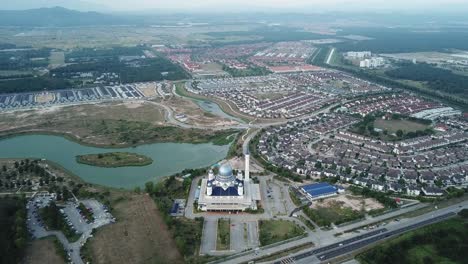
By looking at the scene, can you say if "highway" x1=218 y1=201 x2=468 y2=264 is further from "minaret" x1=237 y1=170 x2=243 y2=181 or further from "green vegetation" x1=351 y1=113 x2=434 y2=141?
"green vegetation" x1=351 y1=113 x2=434 y2=141

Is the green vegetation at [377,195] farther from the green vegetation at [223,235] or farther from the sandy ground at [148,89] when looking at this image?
the sandy ground at [148,89]

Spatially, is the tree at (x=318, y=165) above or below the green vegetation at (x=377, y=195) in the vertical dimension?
above

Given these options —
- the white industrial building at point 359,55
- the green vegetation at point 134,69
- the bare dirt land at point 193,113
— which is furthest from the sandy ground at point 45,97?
the white industrial building at point 359,55

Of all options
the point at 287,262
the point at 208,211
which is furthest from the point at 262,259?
the point at 208,211

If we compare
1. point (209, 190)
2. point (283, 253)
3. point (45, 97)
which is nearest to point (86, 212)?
point (209, 190)

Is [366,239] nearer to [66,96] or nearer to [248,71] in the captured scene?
[66,96]
